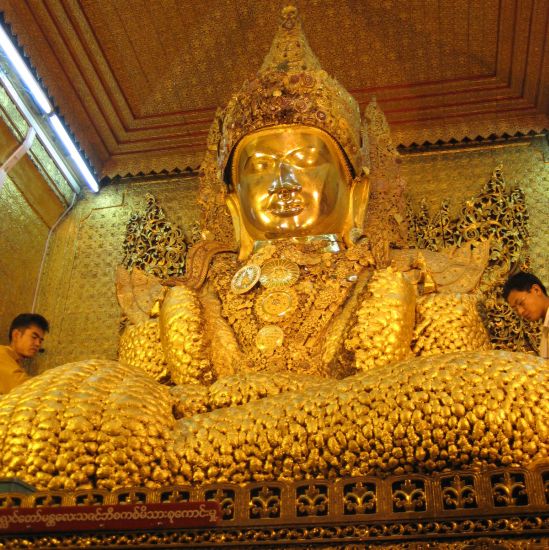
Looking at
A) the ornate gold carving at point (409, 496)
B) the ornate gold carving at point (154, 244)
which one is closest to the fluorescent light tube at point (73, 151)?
the ornate gold carving at point (154, 244)

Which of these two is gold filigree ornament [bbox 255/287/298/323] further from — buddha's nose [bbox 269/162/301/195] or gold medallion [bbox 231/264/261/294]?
buddha's nose [bbox 269/162/301/195]

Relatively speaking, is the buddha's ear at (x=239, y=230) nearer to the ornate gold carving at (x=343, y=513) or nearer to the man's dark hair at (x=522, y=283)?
the man's dark hair at (x=522, y=283)

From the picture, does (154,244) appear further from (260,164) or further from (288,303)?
(288,303)

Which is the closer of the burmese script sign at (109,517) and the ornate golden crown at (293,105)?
the burmese script sign at (109,517)

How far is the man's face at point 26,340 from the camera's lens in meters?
3.10

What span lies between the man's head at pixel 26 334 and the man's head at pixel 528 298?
1.77 metres

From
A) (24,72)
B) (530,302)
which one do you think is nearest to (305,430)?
(530,302)

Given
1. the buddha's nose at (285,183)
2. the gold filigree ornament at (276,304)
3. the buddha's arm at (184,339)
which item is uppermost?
the buddha's nose at (285,183)

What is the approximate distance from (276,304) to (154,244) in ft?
3.83

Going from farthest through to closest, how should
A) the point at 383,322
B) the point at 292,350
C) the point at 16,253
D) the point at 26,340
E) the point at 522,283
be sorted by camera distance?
the point at 16,253 < the point at 26,340 < the point at 522,283 < the point at 292,350 < the point at 383,322

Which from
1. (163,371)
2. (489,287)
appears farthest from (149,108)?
(489,287)

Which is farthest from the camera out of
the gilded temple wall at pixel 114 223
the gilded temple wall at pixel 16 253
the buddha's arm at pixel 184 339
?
the gilded temple wall at pixel 114 223

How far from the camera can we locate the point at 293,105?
2957 mm

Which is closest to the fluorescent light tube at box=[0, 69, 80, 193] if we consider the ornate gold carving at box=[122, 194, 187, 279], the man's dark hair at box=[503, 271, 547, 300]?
the ornate gold carving at box=[122, 194, 187, 279]
